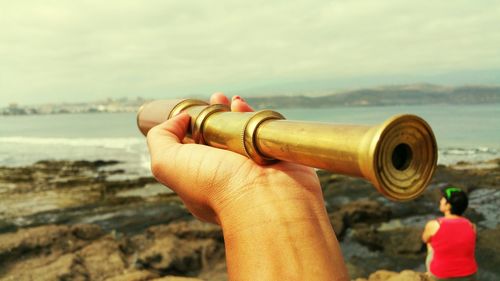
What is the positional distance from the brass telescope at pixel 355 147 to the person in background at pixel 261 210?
13 cm

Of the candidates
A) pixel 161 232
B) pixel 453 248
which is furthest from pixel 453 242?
pixel 161 232

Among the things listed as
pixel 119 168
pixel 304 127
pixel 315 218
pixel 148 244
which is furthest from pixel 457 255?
pixel 119 168

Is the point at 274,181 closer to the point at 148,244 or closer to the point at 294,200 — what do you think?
the point at 294,200

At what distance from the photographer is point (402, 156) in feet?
4.48

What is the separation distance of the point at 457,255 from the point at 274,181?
4.95 m

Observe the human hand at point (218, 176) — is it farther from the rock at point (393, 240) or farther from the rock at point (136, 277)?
the rock at point (393, 240)

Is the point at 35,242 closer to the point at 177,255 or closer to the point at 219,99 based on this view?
the point at 177,255

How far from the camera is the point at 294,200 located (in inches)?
83.1

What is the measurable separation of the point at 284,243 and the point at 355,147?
0.77 metres

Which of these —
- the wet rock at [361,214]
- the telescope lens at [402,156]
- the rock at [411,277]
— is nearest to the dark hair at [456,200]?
the rock at [411,277]

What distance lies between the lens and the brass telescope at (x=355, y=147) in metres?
1.30

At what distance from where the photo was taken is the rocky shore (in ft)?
29.7

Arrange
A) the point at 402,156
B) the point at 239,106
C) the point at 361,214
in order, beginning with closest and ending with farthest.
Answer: the point at 402,156 → the point at 239,106 → the point at 361,214

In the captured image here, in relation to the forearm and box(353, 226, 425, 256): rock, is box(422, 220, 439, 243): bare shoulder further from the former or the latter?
box(353, 226, 425, 256): rock
